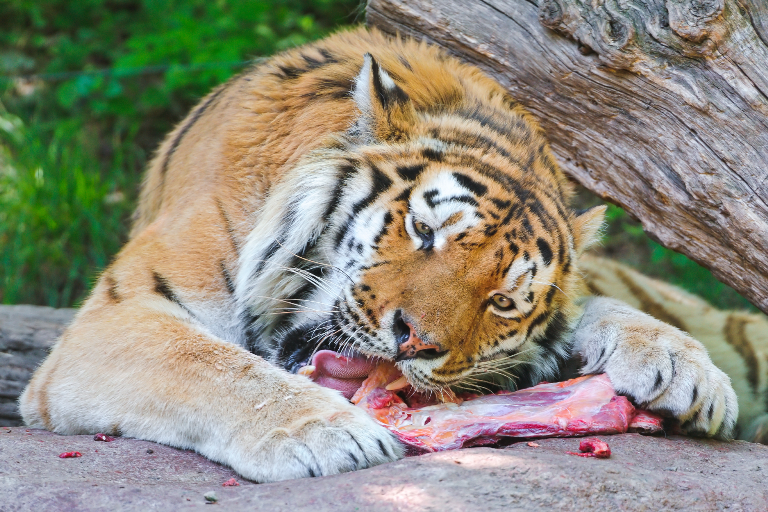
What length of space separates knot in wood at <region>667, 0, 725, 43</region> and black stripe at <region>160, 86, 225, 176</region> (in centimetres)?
175

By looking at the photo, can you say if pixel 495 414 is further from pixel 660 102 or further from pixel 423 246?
pixel 660 102

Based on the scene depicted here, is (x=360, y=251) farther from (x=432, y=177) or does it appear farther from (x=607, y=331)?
(x=607, y=331)

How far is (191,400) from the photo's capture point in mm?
2055

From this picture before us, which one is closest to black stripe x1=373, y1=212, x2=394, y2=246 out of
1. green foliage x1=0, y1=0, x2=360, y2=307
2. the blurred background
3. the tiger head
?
the tiger head

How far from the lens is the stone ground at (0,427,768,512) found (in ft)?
5.25

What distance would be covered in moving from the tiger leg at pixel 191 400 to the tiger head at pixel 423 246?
9.6 inches

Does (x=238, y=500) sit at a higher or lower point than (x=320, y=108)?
lower

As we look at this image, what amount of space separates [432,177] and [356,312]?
0.46 metres

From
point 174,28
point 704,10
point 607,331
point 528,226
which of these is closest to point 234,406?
point 528,226

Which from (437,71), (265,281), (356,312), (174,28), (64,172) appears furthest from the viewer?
(174,28)

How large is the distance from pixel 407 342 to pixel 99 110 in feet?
12.8

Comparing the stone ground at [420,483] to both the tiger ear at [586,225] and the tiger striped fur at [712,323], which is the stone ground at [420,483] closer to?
the tiger ear at [586,225]

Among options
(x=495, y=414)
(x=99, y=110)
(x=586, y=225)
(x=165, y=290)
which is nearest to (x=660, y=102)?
(x=586, y=225)

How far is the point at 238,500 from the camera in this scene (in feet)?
5.37
